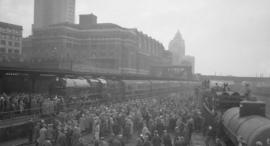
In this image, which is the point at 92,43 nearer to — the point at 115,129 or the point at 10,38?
the point at 10,38

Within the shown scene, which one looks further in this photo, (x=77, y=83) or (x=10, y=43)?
(x=10, y=43)

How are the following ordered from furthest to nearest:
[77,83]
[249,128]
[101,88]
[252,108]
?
[101,88] → [77,83] → [252,108] → [249,128]

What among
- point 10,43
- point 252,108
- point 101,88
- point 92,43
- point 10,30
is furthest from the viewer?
point 92,43

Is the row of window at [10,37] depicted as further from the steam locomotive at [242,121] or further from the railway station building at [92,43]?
the steam locomotive at [242,121]

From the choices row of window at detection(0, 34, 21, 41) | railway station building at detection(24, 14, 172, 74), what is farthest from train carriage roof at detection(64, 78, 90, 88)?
row of window at detection(0, 34, 21, 41)

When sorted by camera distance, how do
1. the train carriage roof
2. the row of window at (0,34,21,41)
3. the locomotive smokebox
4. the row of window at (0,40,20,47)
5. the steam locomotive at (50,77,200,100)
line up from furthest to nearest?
the row of window at (0,40,20,47) → the row of window at (0,34,21,41) → the train carriage roof → the steam locomotive at (50,77,200,100) → the locomotive smokebox

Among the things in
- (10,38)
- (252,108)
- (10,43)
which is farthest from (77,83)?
(10,38)

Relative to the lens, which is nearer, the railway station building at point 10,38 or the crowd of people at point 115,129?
the crowd of people at point 115,129

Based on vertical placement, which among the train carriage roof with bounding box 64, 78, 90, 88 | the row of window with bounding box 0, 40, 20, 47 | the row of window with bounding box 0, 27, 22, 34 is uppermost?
the row of window with bounding box 0, 27, 22, 34

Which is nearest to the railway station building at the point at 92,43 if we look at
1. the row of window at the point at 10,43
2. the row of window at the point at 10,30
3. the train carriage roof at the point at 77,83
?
the row of window at the point at 10,43

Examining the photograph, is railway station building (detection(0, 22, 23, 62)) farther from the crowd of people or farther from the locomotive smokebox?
the locomotive smokebox

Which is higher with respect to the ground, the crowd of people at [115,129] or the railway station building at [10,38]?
the railway station building at [10,38]

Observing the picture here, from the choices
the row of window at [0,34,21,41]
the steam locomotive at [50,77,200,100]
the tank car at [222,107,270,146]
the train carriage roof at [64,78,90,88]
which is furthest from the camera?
the row of window at [0,34,21,41]

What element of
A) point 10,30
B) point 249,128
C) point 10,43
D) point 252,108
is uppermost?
point 10,30
